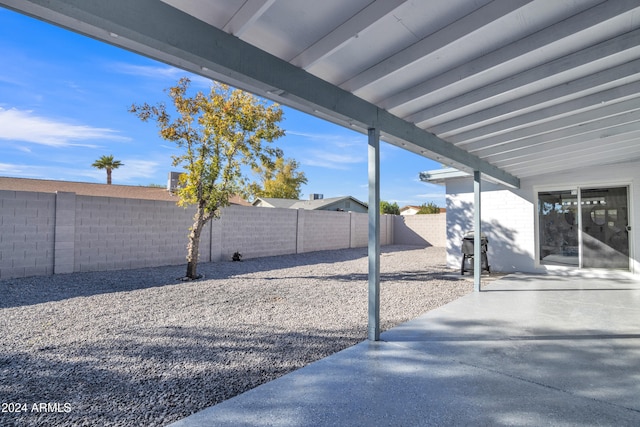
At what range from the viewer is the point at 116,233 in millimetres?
7566

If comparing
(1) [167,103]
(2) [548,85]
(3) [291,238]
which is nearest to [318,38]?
(2) [548,85]

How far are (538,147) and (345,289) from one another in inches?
159

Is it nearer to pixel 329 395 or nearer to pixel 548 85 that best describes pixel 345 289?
pixel 329 395

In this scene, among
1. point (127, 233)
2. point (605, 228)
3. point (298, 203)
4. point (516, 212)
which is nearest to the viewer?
point (605, 228)

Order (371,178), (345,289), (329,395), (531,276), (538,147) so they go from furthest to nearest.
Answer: (531,276)
(345,289)
(538,147)
(371,178)
(329,395)

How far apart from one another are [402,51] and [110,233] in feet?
25.1

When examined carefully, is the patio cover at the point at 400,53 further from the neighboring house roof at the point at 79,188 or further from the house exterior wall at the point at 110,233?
the neighboring house roof at the point at 79,188

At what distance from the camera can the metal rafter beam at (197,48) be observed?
4.95 ft

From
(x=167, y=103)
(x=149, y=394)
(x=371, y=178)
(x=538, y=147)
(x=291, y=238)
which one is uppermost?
(x=167, y=103)

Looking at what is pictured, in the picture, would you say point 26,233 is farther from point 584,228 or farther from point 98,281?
point 584,228

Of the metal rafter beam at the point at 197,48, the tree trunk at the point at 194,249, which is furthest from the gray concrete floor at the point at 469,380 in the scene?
the tree trunk at the point at 194,249

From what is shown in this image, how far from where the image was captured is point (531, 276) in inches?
295

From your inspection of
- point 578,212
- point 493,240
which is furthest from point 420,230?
point 578,212

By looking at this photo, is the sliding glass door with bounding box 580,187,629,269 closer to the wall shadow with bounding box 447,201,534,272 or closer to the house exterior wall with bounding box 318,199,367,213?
the wall shadow with bounding box 447,201,534,272
